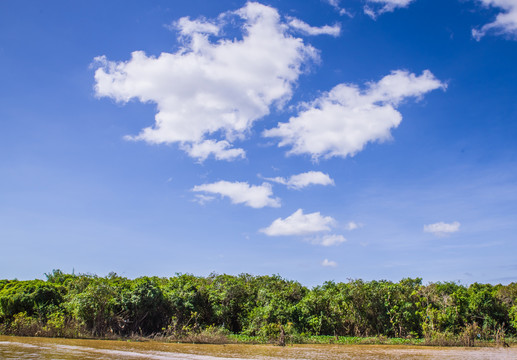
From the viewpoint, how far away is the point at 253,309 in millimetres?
36906

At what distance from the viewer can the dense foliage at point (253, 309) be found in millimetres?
32062

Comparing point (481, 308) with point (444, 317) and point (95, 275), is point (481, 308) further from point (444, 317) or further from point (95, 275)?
point (95, 275)

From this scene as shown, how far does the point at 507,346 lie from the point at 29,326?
38330 millimetres

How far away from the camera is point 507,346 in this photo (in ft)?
102

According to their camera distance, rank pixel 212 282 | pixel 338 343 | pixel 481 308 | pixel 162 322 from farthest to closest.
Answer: pixel 212 282 < pixel 481 308 < pixel 162 322 < pixel 338 343

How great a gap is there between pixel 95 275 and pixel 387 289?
3257 centimetres

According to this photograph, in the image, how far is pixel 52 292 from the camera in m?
34.5

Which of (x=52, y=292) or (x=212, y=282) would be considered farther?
(x=212, y=282)

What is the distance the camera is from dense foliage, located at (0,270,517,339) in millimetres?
32062

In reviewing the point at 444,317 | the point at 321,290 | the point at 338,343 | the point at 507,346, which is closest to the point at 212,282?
the point at 321,290

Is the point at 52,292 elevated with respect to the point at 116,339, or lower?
elevated

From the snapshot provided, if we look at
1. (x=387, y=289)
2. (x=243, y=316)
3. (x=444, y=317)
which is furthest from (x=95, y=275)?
(x=444, y=317)

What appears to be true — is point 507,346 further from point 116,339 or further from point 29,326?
point 29,326

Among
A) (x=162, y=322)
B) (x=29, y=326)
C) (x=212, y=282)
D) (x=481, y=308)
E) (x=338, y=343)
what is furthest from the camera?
(x=212, y=282)
